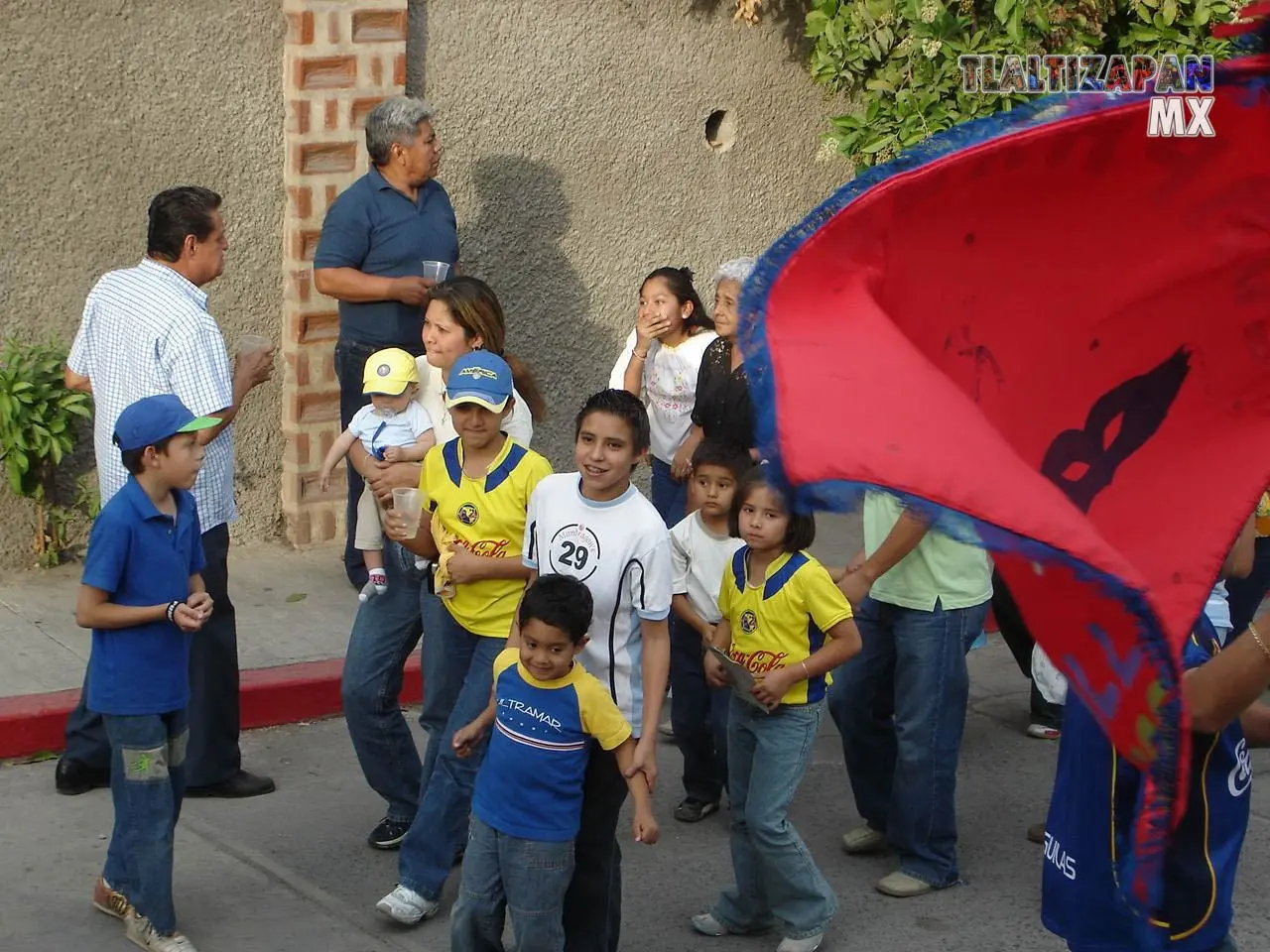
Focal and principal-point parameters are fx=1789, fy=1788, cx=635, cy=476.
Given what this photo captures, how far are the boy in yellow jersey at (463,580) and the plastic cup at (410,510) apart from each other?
1 centimetres

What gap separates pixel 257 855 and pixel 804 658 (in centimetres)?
188

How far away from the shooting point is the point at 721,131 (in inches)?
379

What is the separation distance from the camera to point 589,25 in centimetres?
893

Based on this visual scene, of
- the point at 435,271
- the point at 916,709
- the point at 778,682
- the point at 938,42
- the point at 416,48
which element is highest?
the point at 938,42

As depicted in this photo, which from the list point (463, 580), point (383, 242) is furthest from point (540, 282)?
point (463, 580)

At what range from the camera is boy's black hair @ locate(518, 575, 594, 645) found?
4.19 m

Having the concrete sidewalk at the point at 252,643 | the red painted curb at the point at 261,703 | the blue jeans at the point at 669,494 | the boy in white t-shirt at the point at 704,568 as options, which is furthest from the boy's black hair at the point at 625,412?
the concrete sidewalk at the point at 252,643

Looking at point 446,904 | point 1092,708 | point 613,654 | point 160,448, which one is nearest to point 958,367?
point 1092,708

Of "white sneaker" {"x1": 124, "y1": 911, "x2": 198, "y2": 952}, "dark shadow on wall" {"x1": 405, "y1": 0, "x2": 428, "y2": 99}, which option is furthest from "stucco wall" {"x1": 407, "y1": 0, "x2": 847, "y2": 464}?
"white sneaker" {"x1": 124, "y1": 911, "x2": 198, "y2": 952}

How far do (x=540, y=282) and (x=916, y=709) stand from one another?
421 cm

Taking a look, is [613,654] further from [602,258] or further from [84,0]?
[602,258]

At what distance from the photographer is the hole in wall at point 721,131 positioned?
377 inches

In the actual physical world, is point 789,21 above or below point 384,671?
above

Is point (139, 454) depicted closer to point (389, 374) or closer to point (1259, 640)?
point (389, 374)
